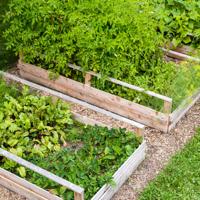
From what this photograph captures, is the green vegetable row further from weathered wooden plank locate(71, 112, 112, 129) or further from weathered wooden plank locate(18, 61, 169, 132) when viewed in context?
weathered wooden plank locate(71, 112, 112, 129)

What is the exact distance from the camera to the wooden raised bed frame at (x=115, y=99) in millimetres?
5945

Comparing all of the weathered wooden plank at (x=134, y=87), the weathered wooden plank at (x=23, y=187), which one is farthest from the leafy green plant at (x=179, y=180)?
the weathered wooden plank at (x=23, y=187)

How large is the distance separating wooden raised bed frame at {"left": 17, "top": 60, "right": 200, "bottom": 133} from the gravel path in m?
0.10

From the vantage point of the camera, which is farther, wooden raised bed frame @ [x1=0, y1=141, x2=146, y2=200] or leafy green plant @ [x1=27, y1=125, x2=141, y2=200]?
leafy green plant @ [x1=27, y1=125, x2=141, y2=200]

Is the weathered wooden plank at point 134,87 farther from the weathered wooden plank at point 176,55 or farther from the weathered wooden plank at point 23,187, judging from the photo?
the weathered wooden plank at point 23,187

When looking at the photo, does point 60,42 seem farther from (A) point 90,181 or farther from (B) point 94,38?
(A) point 90,181

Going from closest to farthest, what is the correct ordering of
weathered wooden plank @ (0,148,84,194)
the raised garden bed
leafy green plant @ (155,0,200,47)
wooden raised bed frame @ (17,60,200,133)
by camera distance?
weathered wooden plank @ (0,148,84,194), the raised garden bed, wooden raised bed frame @ (17,60,200,133), leafy green plant @ (155,0,200,47)

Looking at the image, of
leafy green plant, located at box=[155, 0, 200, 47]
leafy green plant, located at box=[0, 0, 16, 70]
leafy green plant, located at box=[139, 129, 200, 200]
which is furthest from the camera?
leafy green plant, located at box=[0, 0, 16, 70]

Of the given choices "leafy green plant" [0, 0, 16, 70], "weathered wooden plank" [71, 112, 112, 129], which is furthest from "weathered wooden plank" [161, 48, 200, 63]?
"leafy green plant" [0, 0, 16, 70]

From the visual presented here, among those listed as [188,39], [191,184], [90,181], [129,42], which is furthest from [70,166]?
[188,39]

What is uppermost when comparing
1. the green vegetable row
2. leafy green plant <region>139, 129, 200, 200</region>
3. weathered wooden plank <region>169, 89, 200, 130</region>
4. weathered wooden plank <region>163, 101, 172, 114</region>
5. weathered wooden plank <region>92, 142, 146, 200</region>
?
the green vegetable row

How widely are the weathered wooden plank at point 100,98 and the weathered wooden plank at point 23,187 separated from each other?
1785mm

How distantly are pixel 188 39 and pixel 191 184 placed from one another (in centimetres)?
265

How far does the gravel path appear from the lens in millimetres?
5219
